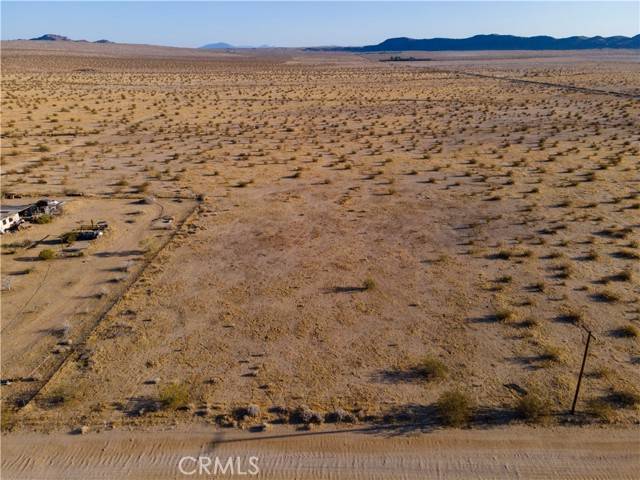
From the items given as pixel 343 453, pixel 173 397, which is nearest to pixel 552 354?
pixel 343 453

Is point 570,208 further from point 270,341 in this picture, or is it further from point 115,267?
point 115,267

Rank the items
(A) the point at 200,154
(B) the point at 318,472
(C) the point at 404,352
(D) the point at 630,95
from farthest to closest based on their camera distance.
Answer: (D) the point at 630,95
(A) the point at 200,154
(C) the point at 404,352
(B) the point at 318,472

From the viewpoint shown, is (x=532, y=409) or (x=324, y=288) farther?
(x=324, y=288)

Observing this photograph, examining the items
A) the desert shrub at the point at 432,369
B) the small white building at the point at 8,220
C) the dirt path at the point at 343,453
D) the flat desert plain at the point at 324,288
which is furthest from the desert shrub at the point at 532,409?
the small white building at the point at 8,220

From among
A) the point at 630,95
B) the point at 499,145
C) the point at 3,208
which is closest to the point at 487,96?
the point at 630,95

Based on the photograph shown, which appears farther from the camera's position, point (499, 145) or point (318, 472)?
point (499, 145)

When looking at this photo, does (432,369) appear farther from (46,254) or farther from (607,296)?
(46,254)

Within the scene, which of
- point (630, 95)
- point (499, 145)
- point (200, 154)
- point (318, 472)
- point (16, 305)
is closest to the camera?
point (318, 472)
